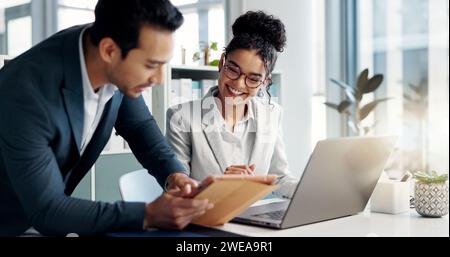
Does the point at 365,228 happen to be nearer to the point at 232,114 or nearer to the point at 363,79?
the point at 232,114

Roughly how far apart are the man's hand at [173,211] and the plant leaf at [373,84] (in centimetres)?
299

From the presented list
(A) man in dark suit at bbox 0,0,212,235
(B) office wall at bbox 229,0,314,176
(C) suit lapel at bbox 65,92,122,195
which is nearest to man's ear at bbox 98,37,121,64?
(A) man in dark suit at bbox 0,0,212,235

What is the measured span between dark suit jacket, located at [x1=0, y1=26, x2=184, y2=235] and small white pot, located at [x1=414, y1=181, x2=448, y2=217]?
0.84 m

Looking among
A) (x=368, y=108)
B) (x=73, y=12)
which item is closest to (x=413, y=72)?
(x=368, y=108)

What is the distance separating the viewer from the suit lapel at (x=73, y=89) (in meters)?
1.34

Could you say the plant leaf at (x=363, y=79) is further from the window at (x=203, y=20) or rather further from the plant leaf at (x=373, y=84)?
the window at (x=203, y=20)

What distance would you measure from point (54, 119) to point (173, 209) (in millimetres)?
356

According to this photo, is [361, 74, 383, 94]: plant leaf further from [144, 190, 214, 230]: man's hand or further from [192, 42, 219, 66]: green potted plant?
[144, 190, 214, 230]: man's hand

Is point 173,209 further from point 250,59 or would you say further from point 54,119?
point 250,59

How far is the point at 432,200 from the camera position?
1573mm

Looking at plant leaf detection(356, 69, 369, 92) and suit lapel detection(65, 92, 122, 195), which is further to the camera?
plant leaf detection(356, 69, 369, 92)

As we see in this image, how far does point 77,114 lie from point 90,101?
0.33ft

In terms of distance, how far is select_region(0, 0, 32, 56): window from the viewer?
367cm

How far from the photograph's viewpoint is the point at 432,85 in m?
3.97
